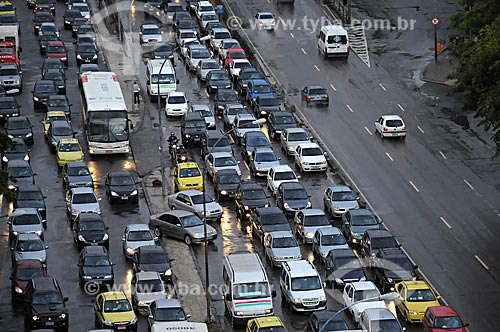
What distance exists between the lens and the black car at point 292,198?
3039 inches

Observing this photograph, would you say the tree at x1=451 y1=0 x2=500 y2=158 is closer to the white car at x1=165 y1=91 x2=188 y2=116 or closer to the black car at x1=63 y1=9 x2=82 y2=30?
the white car at x1=165 y1=91 x2=188 y2=116

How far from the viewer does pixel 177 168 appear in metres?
82.0

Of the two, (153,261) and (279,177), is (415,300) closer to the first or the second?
(153,261)

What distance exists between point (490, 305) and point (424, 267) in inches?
197

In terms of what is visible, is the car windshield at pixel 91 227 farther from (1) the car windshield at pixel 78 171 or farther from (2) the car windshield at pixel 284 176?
(2) the car windshield at pixel 284 176

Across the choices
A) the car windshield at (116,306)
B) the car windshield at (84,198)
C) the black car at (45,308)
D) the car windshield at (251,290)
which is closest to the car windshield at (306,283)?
the car windshield at (251,290)

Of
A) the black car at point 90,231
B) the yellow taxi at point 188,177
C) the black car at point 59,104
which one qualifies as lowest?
the black car at point 59,104

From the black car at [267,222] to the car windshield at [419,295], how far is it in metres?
10.1

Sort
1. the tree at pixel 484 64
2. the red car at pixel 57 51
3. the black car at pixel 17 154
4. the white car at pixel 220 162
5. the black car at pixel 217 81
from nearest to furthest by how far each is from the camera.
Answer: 1. the tree at pixel 484 64
2. the white car at pixel 220 162
3. the black car at pixel 17 154
4. the black car at pixel 217 81
5. the red car at pixel 57 51

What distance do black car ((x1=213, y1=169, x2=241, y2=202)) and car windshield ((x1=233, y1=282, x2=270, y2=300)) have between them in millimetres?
16232

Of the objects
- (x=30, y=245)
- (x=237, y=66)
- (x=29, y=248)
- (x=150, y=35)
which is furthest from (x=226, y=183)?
(x=150, y=35)

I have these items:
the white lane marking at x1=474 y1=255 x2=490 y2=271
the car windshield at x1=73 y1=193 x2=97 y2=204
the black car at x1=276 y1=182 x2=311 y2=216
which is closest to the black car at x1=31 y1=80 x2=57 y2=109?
the car windshield at x1=73 y1=193 x2=97 y2=204

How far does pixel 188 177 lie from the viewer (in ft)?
266

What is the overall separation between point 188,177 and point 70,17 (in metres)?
38.1
